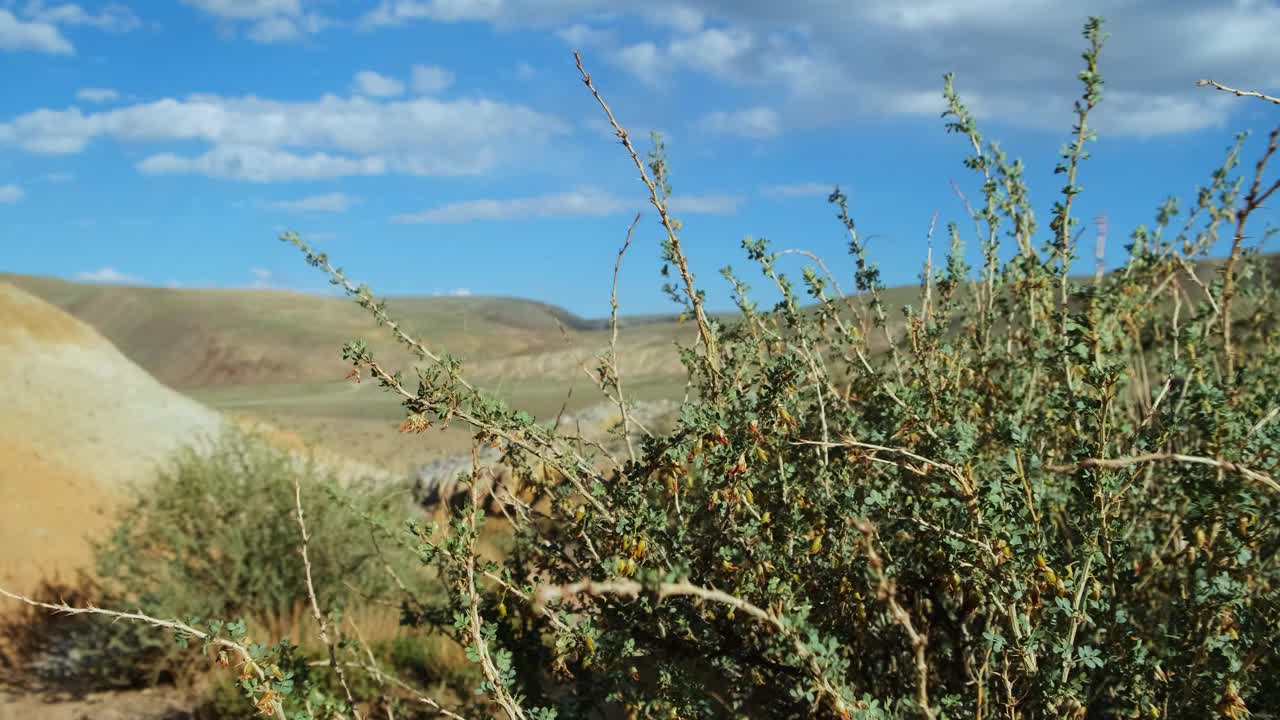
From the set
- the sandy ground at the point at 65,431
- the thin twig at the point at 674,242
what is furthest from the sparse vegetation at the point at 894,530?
the sandy ground at the point at 65,431

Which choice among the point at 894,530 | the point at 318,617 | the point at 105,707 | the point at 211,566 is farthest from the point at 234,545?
the point at 894,530

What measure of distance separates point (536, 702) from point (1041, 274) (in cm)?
227

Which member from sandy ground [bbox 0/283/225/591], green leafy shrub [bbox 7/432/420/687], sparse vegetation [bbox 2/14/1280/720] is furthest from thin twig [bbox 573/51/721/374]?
sandy ground [bbox 0/283/225/591]

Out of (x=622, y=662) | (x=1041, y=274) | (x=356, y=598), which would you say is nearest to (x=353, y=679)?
(x=356, y=598)

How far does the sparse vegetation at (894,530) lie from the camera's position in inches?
91.0

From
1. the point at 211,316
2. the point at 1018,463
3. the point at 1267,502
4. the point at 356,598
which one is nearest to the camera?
the point at 1018,463

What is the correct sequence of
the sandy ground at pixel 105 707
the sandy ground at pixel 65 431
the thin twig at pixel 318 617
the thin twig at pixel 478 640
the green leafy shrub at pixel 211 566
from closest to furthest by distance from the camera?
the thin twig at pixel 478 640
the thin twig at pixel 318 617
the sandy ground at pixel 105 707
the green leafy shrub at pixel 211 566
the sandy ground at pixel 65 431

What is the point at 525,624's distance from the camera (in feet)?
11.5

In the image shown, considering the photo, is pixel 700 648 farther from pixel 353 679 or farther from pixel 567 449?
pixel 353 679

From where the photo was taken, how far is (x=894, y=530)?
9.11 ft

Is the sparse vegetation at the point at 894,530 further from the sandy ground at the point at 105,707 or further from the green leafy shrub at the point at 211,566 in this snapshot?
the green leafy shrub at the point at 211,566

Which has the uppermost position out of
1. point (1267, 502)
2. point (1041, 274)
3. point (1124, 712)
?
point (1041, 274)

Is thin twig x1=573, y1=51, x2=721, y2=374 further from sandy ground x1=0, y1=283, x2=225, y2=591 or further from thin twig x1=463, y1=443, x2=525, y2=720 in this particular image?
sandy ground x1=0, y1=283, x2=225, y2=591

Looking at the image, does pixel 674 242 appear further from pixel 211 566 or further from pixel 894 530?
pixel 211 566
